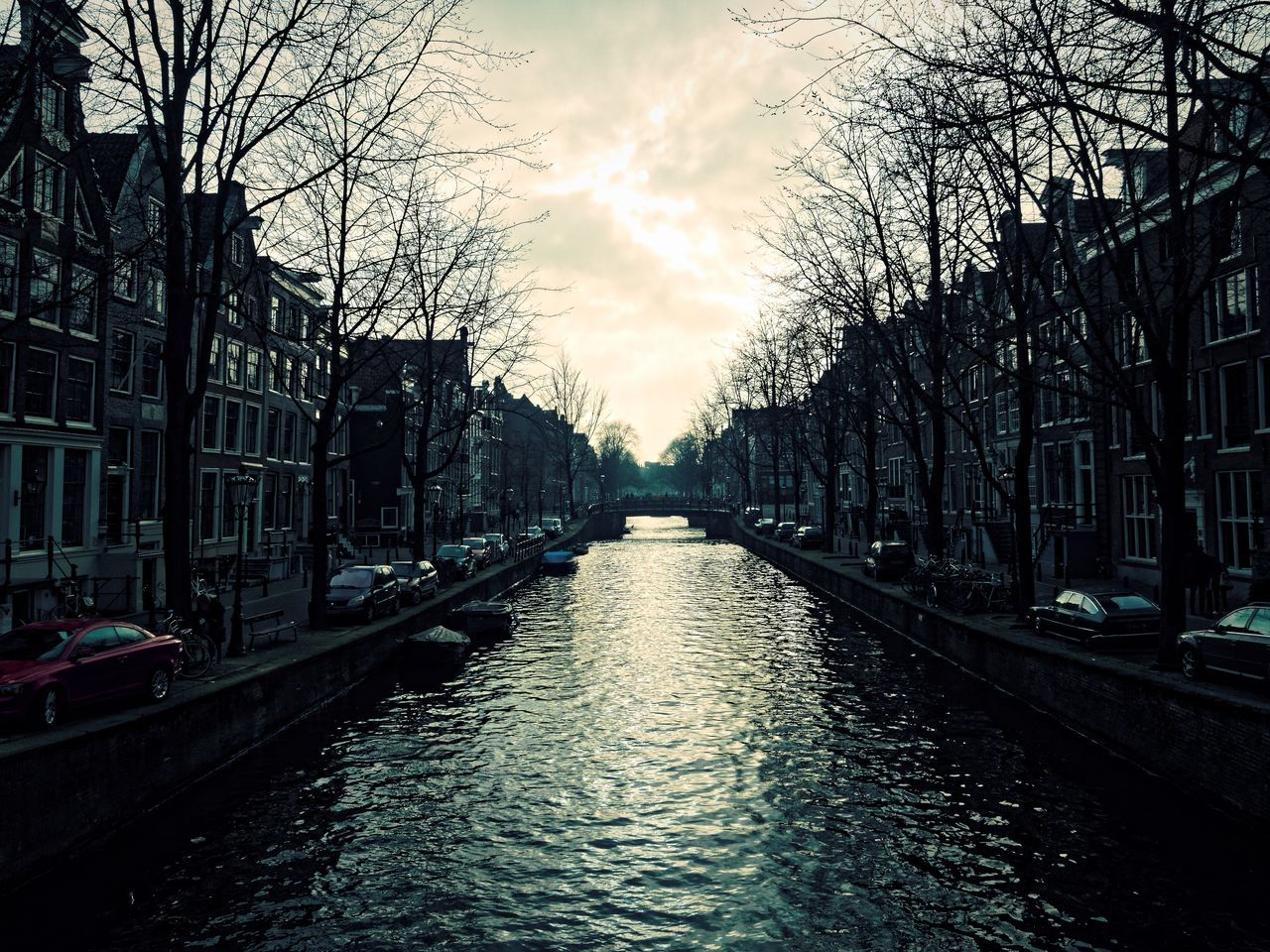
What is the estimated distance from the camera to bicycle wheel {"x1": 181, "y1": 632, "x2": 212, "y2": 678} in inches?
660

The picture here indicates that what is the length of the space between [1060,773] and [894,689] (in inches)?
268

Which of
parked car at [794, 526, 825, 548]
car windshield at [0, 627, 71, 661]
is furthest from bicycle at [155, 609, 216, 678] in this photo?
parked car at [794, 526, 825, 548]

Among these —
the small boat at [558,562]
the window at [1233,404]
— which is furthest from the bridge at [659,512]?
the window at [1233,404]

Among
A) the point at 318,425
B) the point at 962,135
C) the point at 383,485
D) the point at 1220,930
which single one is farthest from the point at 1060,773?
the point at 383,485

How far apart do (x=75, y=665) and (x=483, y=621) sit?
1718cm

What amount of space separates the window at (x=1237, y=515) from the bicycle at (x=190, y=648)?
29.2 metres

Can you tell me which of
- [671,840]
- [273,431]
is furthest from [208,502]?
[671,840]

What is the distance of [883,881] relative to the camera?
10820 millimetres

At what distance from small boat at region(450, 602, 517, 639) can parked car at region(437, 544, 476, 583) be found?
8.90 meters

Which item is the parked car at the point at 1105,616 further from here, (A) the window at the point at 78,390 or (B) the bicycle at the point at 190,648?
(A) the window at the point at 78,390

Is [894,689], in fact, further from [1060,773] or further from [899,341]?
[899,341]

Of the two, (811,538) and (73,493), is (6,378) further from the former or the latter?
(811,538)

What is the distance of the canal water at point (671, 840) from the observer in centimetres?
968

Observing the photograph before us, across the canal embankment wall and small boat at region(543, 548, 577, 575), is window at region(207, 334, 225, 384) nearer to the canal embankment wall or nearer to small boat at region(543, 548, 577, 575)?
small boat at region(543, 548, 577, 575)
